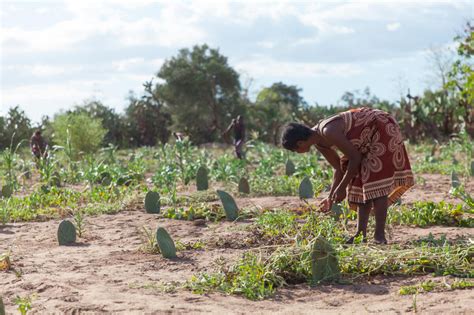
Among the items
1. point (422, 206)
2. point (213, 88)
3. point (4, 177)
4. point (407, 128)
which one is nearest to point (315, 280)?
point (422, 206)

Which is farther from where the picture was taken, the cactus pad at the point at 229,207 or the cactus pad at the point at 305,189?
the cactus pad at the point at 305,189

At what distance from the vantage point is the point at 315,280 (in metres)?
4.88

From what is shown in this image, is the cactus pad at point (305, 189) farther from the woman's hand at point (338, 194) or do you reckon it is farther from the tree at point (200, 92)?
the tree at point (200, 92)

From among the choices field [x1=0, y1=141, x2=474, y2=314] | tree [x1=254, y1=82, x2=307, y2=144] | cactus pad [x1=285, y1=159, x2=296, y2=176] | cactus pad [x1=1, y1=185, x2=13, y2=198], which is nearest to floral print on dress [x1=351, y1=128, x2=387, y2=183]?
field [x1=0, y1=141, x2=474, y2=314]

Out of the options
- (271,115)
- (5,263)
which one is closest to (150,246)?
(5,263)

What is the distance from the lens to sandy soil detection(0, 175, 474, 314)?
434 centimetres

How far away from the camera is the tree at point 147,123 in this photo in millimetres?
27578

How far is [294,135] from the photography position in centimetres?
570

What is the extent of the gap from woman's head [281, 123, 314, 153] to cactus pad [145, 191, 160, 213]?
284cm

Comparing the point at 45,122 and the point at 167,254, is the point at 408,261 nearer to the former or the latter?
the point at 167,254

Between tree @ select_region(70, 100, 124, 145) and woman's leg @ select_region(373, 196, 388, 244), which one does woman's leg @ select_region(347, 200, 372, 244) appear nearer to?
woman's leg @ select_region(373, 196, 388, 244)

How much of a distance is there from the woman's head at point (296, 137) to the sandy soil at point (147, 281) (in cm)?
90

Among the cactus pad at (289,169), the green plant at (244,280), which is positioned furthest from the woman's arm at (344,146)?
the cactus pad at (289,169)

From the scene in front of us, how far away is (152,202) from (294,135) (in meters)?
2.96
